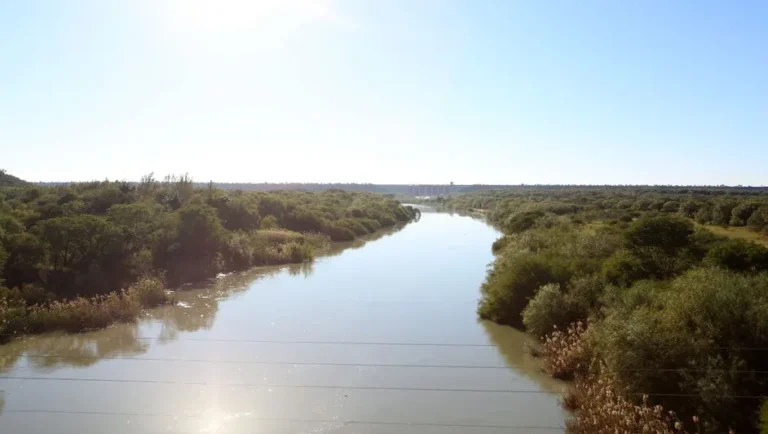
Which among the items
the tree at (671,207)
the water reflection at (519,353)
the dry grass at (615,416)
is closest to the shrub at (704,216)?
Answer: the tree at (671,207)

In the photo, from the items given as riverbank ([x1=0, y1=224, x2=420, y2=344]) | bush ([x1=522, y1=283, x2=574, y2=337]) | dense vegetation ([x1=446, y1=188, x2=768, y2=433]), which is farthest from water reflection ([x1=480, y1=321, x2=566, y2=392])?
riverbank ([x1=0, y1=224, x2=420, y2=344])

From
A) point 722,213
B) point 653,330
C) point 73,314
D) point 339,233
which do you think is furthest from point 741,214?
point 73,314

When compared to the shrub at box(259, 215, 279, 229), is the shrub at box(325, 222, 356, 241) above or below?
below

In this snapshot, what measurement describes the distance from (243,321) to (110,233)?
665 cm

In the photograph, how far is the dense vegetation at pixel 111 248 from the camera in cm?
1852

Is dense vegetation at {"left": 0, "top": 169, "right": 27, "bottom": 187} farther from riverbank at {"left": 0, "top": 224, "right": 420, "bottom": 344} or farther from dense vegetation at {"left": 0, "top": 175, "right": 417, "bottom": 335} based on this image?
riverbank at {"left": 0, "top": 224, "right": 420, "bottom": 344}

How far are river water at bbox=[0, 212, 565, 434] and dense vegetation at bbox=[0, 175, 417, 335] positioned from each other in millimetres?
1122

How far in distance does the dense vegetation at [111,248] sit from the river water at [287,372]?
112 centimetres

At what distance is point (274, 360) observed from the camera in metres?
15.2

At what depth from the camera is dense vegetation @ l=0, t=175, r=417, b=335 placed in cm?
1852

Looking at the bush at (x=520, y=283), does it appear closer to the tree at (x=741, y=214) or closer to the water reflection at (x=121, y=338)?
the water reflection at (x=121, y=338)

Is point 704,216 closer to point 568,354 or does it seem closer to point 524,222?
point 524,222

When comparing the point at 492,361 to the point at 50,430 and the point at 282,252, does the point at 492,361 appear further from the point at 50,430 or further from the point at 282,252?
the point at 282,252

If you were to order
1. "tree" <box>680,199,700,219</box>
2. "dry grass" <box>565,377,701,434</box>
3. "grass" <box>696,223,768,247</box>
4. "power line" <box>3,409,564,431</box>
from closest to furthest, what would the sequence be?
"dry grass" <box>565,377,701,434</box>, "power line" <box>3,409,564,431</box>, "grass" <box>696,223,768,247</box>, "tree" <box>680,199,700,219</box>
